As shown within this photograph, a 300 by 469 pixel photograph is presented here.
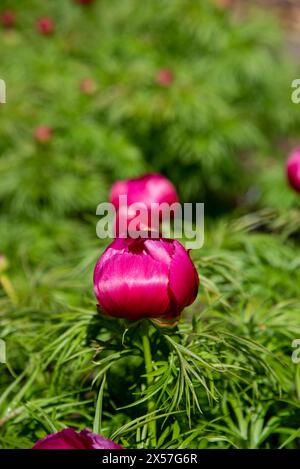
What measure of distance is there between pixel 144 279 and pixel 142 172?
59.2 inches

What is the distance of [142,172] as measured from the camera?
2.30m

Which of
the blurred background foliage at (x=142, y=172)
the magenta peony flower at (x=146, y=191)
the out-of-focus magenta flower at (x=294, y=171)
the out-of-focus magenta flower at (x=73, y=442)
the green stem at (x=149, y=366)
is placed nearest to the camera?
the out-of-focus magenta flower at (x=73, y=442)

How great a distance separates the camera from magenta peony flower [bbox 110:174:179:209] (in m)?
1.21

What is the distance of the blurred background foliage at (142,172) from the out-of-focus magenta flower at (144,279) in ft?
0.33

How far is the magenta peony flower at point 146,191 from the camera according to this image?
1213mm

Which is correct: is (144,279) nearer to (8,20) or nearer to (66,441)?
(66,441)

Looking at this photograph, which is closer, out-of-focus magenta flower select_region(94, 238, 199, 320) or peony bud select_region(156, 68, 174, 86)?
out-of-focus magenta flower select_region(94, 238, 199, 320)

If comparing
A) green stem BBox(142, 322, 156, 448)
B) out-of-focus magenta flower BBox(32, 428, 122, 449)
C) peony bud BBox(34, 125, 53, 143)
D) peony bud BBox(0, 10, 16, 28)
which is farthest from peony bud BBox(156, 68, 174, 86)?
out-of-focus magenta flower BBox(32, 428, 122, 449)

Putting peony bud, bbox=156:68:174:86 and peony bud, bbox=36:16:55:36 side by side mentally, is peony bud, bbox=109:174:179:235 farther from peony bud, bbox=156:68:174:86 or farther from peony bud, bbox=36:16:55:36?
peony bud, bbox=36:16:55:36

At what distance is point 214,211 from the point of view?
8.85 feet

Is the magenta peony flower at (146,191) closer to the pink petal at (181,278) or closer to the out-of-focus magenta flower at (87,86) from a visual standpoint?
the pink petal at (181,278)

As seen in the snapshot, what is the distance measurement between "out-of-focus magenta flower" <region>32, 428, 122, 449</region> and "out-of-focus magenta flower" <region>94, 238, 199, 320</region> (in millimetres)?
150

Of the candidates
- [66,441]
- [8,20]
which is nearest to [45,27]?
[8,20]

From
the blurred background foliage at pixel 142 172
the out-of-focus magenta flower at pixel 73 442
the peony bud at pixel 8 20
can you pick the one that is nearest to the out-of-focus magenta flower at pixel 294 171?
the blurred background foliage at pixel 142 172
